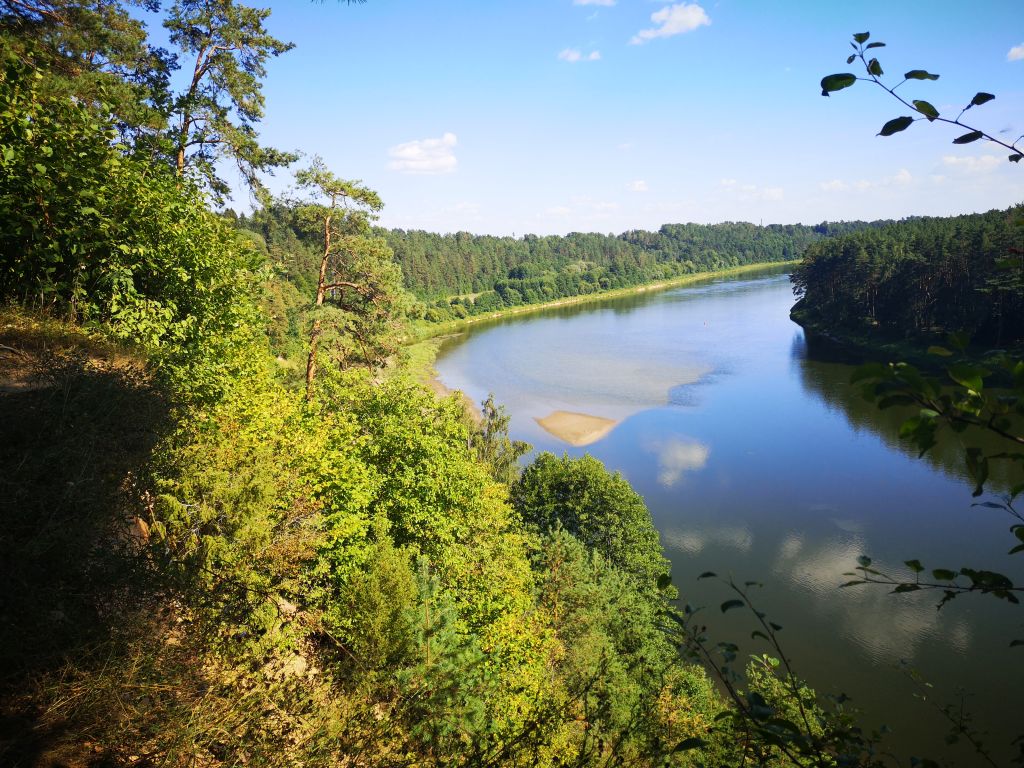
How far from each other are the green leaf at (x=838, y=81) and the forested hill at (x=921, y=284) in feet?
151

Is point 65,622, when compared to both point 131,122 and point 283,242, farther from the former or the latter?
point 283,242

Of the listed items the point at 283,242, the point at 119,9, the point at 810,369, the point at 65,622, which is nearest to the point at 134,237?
the point at 65,622

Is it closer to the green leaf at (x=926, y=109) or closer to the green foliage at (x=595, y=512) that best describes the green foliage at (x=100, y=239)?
the green leaf at (x=926, y=109)

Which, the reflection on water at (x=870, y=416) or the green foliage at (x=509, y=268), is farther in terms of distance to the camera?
the green foliage at (x=509, y=268)

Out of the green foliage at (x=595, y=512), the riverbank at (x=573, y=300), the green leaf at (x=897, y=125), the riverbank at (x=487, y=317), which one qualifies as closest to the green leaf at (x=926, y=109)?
the green leaf at (x=897, y=125)

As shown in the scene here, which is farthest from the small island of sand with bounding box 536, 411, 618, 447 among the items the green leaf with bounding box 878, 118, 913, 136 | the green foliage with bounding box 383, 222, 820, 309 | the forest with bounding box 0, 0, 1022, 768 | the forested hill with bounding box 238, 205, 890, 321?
the green foliage with bounding box 383, 222, 820, 309

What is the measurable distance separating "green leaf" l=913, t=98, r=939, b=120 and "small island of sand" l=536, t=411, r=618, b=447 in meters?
37.5

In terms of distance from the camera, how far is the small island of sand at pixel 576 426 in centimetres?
4062

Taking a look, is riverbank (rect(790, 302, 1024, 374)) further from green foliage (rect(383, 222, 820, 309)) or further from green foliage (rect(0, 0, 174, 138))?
green foliage (rect(383, 222, 820, 309))

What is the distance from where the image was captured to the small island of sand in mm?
40625

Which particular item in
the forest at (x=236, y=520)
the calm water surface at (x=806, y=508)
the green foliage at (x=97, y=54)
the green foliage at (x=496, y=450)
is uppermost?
the green foliage at (x=97, y=54)

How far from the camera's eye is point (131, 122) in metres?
11.9

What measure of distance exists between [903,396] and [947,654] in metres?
23.7

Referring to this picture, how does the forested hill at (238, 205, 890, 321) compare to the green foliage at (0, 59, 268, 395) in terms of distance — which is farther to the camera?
the forested hill at (238, 205, 890, 321)
